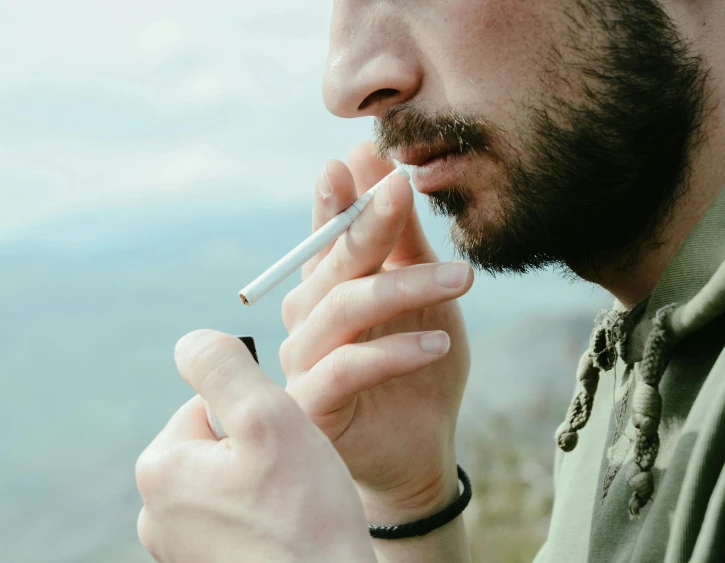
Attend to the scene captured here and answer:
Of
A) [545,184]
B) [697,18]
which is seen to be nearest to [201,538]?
[545,184]

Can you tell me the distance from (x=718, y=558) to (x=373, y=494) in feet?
3.04

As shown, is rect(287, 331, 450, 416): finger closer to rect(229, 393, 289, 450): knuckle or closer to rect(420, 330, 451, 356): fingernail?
rect(420, 330, 451, 356): fingernail

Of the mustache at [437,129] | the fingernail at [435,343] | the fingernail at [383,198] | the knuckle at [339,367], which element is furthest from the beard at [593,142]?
the knuckle at [339,367]

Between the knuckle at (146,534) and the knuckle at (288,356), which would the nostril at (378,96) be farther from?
the knuckle at (146,534)

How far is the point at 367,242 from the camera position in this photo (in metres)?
1.30

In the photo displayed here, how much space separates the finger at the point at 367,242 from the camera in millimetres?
1271

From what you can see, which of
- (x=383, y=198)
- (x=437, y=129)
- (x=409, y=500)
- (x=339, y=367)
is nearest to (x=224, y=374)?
(x=339, y=367)

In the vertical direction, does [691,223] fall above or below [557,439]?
above

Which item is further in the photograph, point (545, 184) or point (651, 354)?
point (545, 184)

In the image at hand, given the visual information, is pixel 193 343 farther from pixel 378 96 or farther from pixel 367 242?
pixel 378 96

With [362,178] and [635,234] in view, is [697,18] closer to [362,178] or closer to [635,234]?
[635,234]

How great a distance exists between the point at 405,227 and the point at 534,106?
425 mm

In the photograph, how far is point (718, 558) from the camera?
2.72 feet

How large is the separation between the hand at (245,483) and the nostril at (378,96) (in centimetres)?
53
